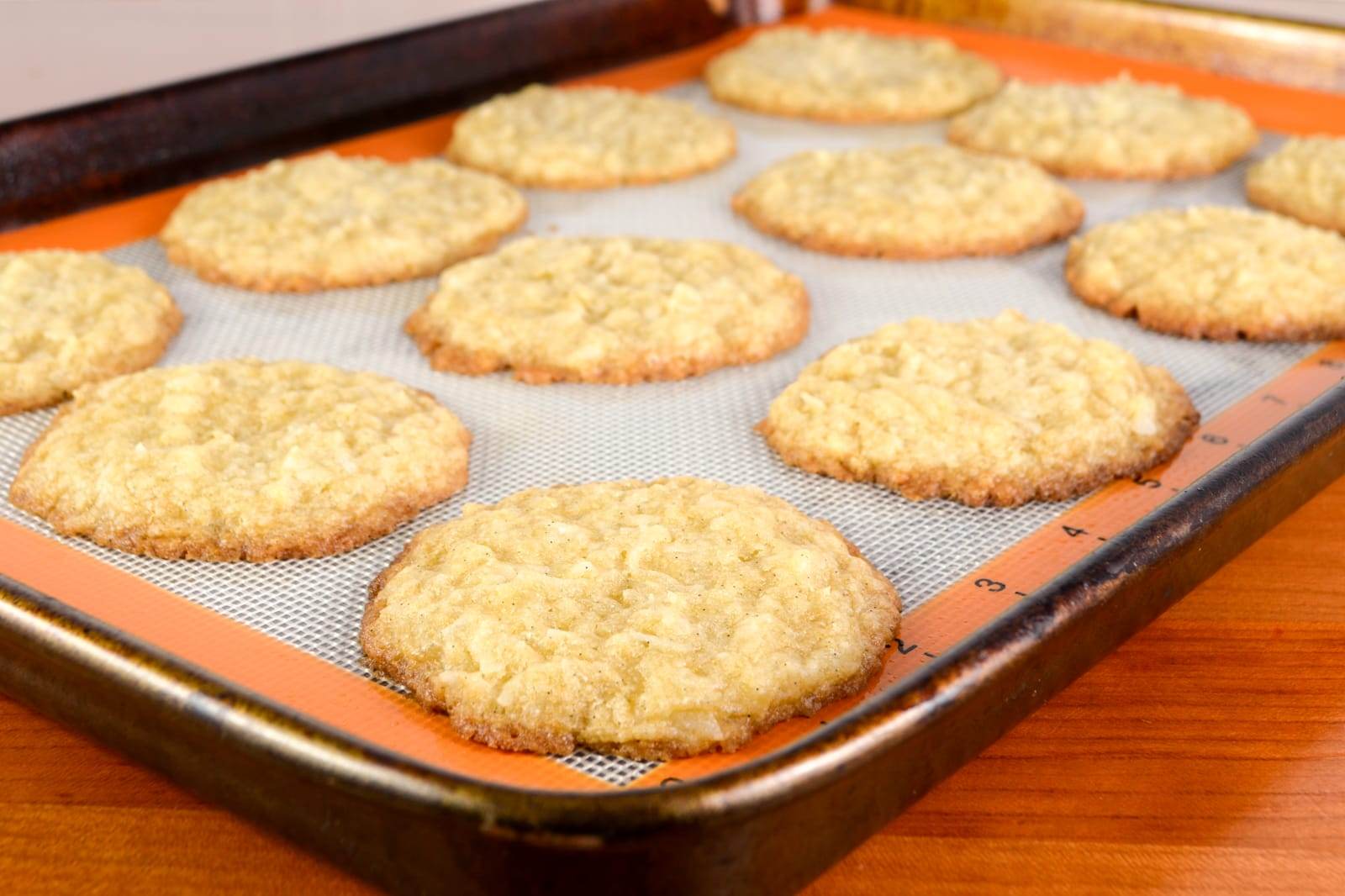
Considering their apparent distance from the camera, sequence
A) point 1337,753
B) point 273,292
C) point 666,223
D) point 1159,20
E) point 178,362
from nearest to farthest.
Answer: point 1337,753 < point 178,362 < point 273,292 < point 666,223 < point 1159,20

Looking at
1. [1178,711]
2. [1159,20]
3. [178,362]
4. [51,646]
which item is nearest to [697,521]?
[1178,711]

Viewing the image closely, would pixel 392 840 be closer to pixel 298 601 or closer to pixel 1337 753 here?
pixel 298 601

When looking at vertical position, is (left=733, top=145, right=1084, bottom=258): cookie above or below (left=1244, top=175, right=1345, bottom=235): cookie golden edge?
above

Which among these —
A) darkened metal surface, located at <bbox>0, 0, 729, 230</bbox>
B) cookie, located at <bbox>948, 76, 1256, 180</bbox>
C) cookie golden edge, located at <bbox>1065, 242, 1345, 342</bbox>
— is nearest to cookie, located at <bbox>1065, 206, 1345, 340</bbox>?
cookie golden edge, located at <bbox>1065, 242, 1345, 342</bbox>

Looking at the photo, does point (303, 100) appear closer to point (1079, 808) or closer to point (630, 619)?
point (630, 619)

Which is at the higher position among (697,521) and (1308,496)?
(697,521)

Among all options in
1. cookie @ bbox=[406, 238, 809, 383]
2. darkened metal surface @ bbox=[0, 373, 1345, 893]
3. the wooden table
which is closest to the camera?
darkened metal surface @ bbox=[0, 373, 1345, 893]

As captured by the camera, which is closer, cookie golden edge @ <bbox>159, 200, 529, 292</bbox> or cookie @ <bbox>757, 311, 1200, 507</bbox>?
cookie @ <bbox>757, 311, 1200, 507</bbox>

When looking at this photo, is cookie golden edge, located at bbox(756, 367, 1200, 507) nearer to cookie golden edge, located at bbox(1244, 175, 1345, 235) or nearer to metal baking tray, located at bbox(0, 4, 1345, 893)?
metal baking tray, located at bbox(0, 4, 1345, 893)

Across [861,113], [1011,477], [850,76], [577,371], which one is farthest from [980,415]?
[850,76]

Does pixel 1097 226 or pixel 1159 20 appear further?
pixel 1159 20
